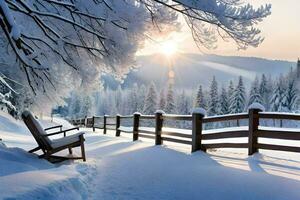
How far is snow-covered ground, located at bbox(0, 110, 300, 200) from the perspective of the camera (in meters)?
4.76

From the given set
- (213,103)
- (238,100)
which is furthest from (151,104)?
(238,100)

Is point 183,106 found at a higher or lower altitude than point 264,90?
lower

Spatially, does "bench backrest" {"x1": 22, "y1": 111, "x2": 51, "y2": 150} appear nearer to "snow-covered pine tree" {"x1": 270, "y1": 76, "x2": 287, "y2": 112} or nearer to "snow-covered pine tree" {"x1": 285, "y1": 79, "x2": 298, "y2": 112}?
"snow-covered pine tree" {"x1": 270, "y1": 76, "x2": 287, "y2": 112}

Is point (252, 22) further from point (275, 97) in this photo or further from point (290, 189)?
point (275, 97)

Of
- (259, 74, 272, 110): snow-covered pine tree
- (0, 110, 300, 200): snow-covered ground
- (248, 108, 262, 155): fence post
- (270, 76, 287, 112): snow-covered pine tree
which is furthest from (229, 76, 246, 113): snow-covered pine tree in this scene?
(0, 110, 300, 200): snow-covered ground

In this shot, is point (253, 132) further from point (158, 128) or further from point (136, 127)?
point (136, 127)

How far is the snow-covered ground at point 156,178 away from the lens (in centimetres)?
476

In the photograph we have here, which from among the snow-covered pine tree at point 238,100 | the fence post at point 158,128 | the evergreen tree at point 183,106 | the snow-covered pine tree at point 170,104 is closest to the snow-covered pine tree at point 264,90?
the snow-covered pine tree at point 238,100

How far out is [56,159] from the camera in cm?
812

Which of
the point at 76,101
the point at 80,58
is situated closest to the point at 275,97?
the point at 80,58

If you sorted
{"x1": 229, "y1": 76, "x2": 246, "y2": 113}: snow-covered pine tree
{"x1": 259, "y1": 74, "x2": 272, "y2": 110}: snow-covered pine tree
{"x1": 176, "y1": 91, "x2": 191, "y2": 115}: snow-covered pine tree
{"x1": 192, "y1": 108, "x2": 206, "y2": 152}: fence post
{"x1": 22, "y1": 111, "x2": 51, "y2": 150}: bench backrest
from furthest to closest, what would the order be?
{"x1": 176, "y1": 91, "x2": 191, "y2": 115}: snow-covered pine tree
{"x1": 259, "y1": 74, "x2": 272, "y2": 110}: snow-covered pine tree
{"x1": 229, "y1": 76, "x2": 246, "y2": 113}: snow-covered pine tree
{"x1": 192, "y1": 108, "x2": 206, "y2": 152}: fence post
{"x1": 22, "y1": 111, "x2": 51, "y2": 150}: bench backrest

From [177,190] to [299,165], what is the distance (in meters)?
3.04

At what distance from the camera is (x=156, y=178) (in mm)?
6117

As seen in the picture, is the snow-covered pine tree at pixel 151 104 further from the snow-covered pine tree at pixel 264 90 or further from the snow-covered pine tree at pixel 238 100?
the snow-covered pine tree at pixel 264 90
